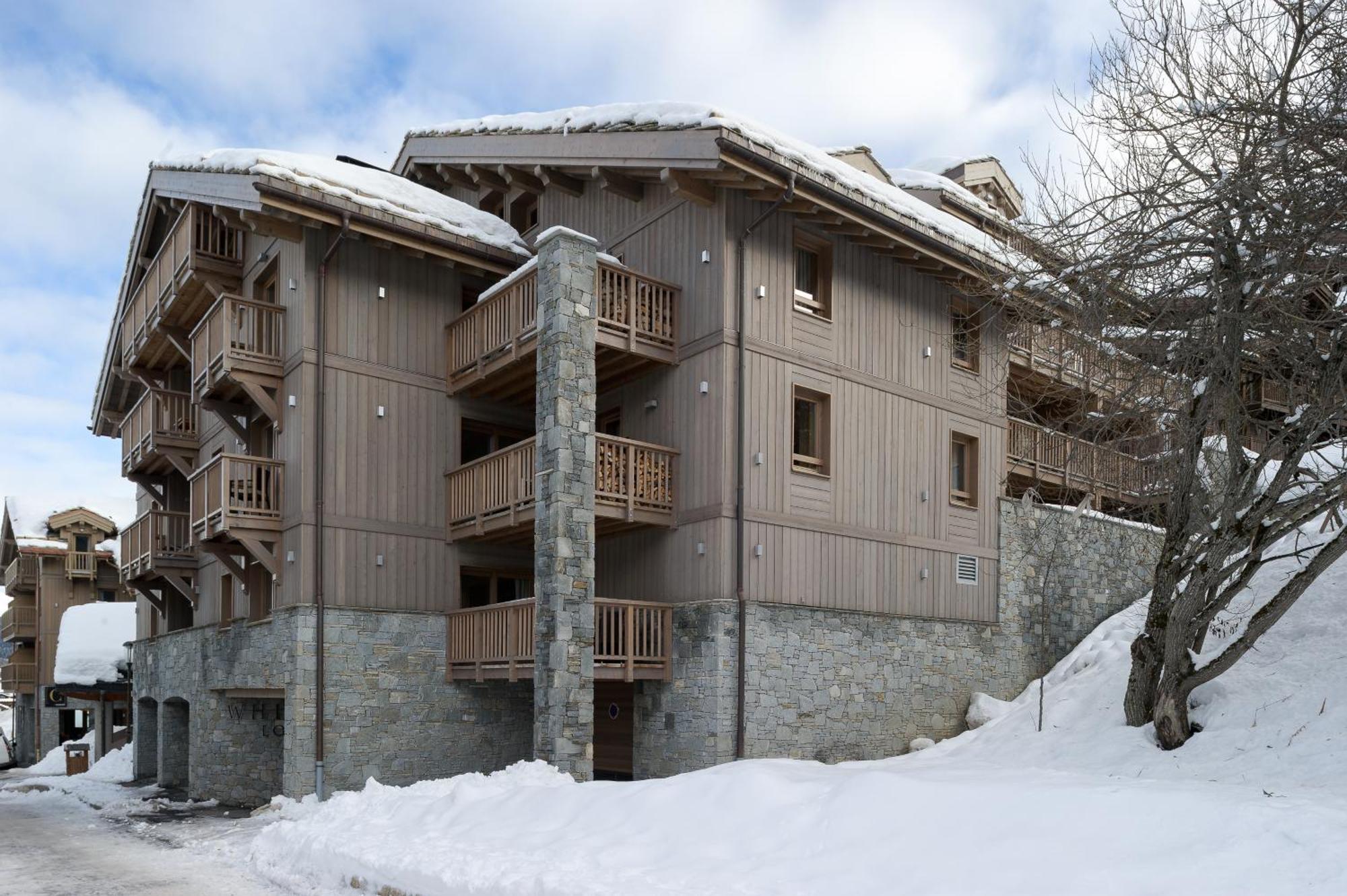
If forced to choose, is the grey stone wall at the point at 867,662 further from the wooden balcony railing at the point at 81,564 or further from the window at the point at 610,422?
the wooden balcony railing at the point at 81,564

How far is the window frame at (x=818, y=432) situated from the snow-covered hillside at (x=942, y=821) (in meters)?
4.67

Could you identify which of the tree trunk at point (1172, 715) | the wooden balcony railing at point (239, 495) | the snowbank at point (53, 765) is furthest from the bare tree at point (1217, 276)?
the snowbank at point (53, 765)

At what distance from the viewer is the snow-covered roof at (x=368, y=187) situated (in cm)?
1655

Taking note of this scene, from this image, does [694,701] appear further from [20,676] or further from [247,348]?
[20,676]

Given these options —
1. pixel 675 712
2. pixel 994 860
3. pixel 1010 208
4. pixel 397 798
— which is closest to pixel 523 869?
pixel 994 860

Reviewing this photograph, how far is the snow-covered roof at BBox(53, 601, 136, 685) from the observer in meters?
35.2

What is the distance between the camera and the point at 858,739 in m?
16.4

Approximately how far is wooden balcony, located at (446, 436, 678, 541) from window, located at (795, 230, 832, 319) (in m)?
3.17

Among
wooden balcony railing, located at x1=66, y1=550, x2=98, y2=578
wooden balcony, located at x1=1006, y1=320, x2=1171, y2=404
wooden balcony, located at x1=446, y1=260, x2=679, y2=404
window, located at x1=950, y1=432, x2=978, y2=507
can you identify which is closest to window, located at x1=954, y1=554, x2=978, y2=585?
window, located at x1=950, y1=432, x2=978, y2=507

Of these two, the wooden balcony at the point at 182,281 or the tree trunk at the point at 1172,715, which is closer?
the tree trunk at the point at 1172,715

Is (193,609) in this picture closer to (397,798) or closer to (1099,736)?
(397,798)

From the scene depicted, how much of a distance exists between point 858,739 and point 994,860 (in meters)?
9.38

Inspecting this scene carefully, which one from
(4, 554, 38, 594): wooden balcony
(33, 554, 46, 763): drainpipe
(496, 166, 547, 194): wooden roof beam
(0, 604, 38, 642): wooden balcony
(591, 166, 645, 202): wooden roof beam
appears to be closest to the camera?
(591, 166, 645, 202): wooden roof beam

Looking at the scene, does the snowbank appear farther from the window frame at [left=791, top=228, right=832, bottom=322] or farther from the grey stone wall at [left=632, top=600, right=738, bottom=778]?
the window frame at [left=791, top=228, right=832, bottom=322]
